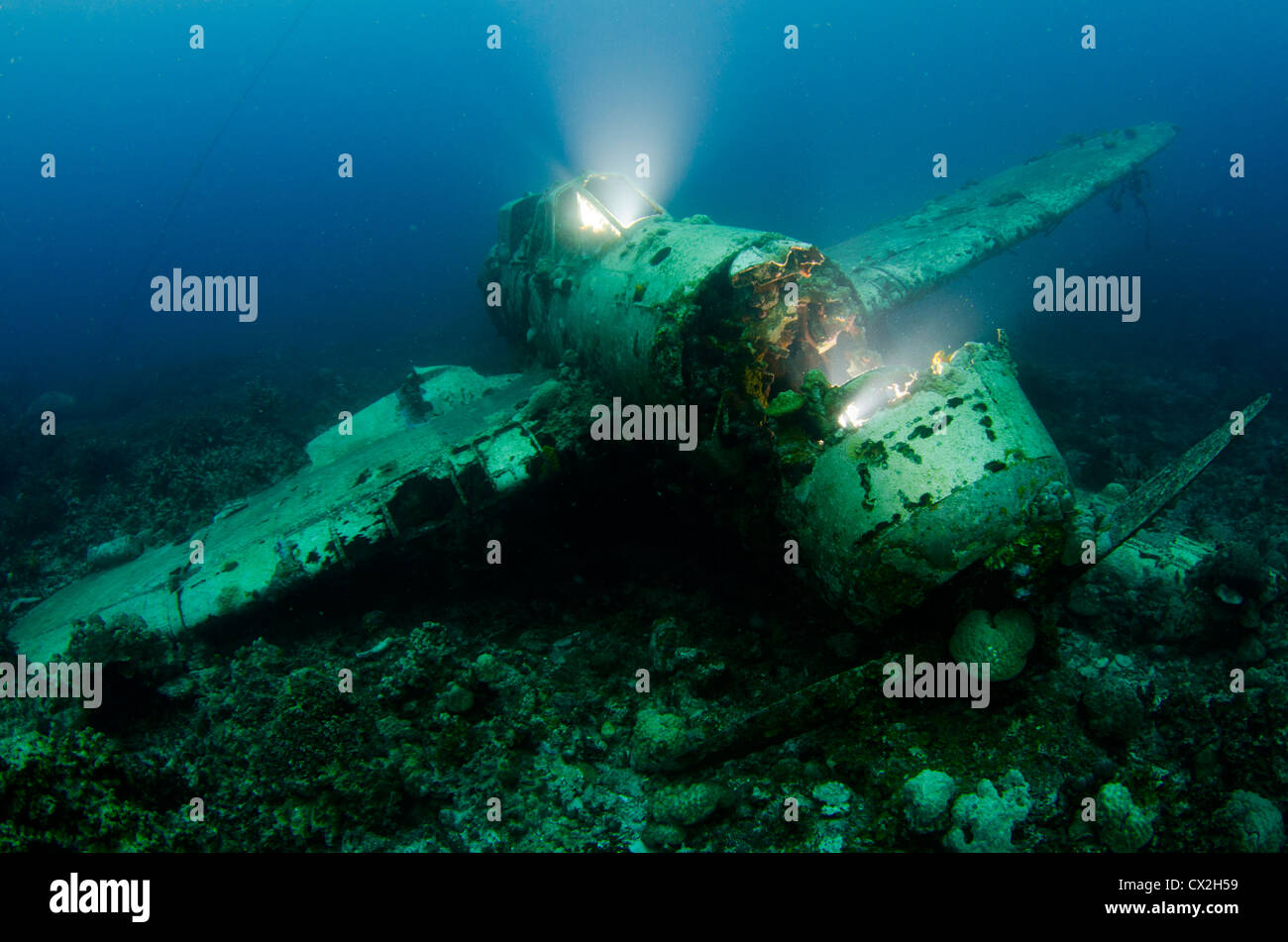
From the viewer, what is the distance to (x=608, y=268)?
5.61 m

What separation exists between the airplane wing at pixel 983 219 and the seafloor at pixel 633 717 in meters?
5.09

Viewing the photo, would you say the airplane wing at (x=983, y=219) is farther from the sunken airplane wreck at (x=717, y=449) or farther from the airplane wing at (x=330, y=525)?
the airplane wing at (x=330, y=525)

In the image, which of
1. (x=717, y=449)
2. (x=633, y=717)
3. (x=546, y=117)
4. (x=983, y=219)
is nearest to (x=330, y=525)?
(x=633, y=717)

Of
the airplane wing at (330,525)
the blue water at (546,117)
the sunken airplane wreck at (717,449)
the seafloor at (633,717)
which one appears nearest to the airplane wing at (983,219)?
the sunken airplane wreck at (717,449)

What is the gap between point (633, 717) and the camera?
155 inches

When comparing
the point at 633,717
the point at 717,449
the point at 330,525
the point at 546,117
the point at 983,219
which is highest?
the point at 546,117

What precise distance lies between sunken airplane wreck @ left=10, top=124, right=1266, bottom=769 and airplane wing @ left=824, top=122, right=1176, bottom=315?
6.68ft

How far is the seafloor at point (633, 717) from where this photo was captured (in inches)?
112

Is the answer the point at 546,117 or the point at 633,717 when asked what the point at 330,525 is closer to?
the point at 633,717

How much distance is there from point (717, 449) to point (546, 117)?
95.5 m

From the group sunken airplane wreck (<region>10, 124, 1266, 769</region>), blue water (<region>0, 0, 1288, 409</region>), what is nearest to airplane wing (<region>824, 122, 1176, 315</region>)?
sunken airplane wreck (<region>10, 124, 1266, 769</region>)

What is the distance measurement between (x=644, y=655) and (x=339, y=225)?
352ft

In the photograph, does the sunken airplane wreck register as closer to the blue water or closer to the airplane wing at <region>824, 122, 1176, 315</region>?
the airplane wing at <region>824, 122, 1176, 315</region>

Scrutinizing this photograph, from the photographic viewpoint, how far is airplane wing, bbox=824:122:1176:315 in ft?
32.0
